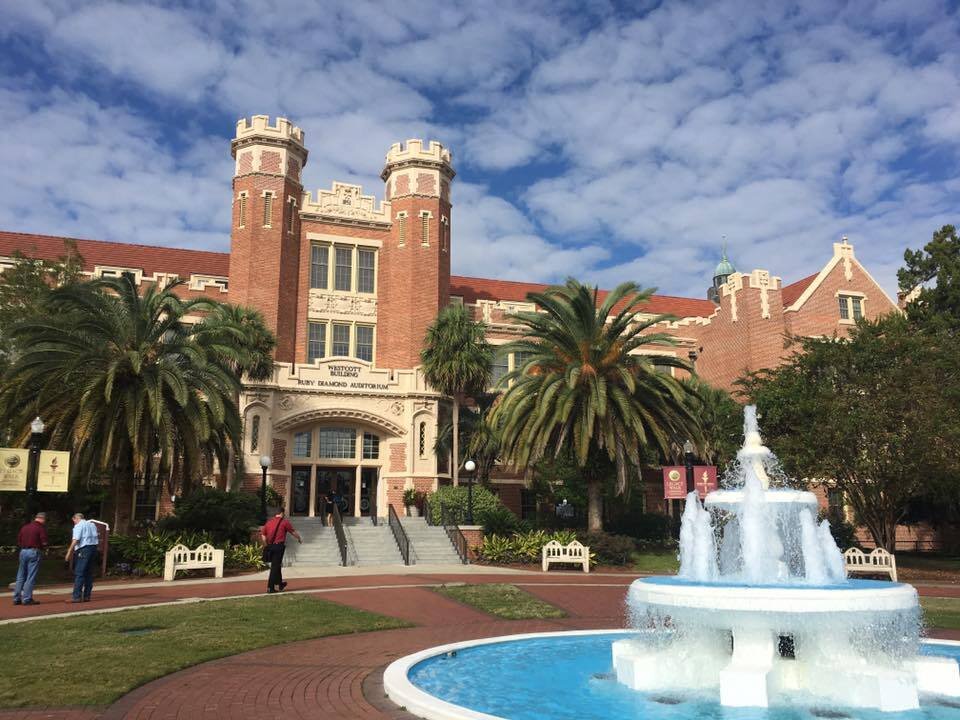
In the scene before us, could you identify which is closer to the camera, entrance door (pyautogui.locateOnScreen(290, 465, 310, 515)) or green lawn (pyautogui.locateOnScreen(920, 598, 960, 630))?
green lawn (pyautogui.locateOnScreen(920, 598, 960, 630))

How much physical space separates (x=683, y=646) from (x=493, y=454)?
81.2 feet

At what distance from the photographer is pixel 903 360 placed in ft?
86.0

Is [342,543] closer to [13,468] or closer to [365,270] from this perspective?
[13,468]

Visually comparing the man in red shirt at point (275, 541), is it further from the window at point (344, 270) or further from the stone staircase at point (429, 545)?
the window at point (344, 270)

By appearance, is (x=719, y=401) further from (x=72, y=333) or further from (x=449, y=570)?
(x=72, y=333)

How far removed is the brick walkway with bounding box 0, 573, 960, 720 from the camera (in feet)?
23.0

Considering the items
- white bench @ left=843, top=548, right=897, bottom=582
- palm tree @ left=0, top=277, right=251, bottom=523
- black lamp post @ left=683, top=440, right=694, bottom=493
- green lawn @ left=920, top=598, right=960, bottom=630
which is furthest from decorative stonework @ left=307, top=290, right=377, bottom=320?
green lawn @ left=920, top=598, right=960, bottom=630

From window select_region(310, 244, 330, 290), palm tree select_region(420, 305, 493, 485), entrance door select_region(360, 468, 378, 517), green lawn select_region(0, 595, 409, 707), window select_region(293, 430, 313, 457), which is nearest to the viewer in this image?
green lawn select_region(0, 595, 409, 707)

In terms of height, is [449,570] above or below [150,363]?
below

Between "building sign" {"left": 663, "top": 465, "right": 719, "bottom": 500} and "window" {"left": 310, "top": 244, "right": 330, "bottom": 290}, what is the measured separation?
797 inches

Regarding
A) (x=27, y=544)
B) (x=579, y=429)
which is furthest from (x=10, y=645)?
(x=579, y=429)

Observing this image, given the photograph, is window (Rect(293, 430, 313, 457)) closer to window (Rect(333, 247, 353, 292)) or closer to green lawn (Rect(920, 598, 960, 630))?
window (Rect(333, 247, 353, 292))

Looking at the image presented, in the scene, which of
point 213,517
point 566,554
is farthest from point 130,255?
point 566,554

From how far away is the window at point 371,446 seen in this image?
35500 millimetres
